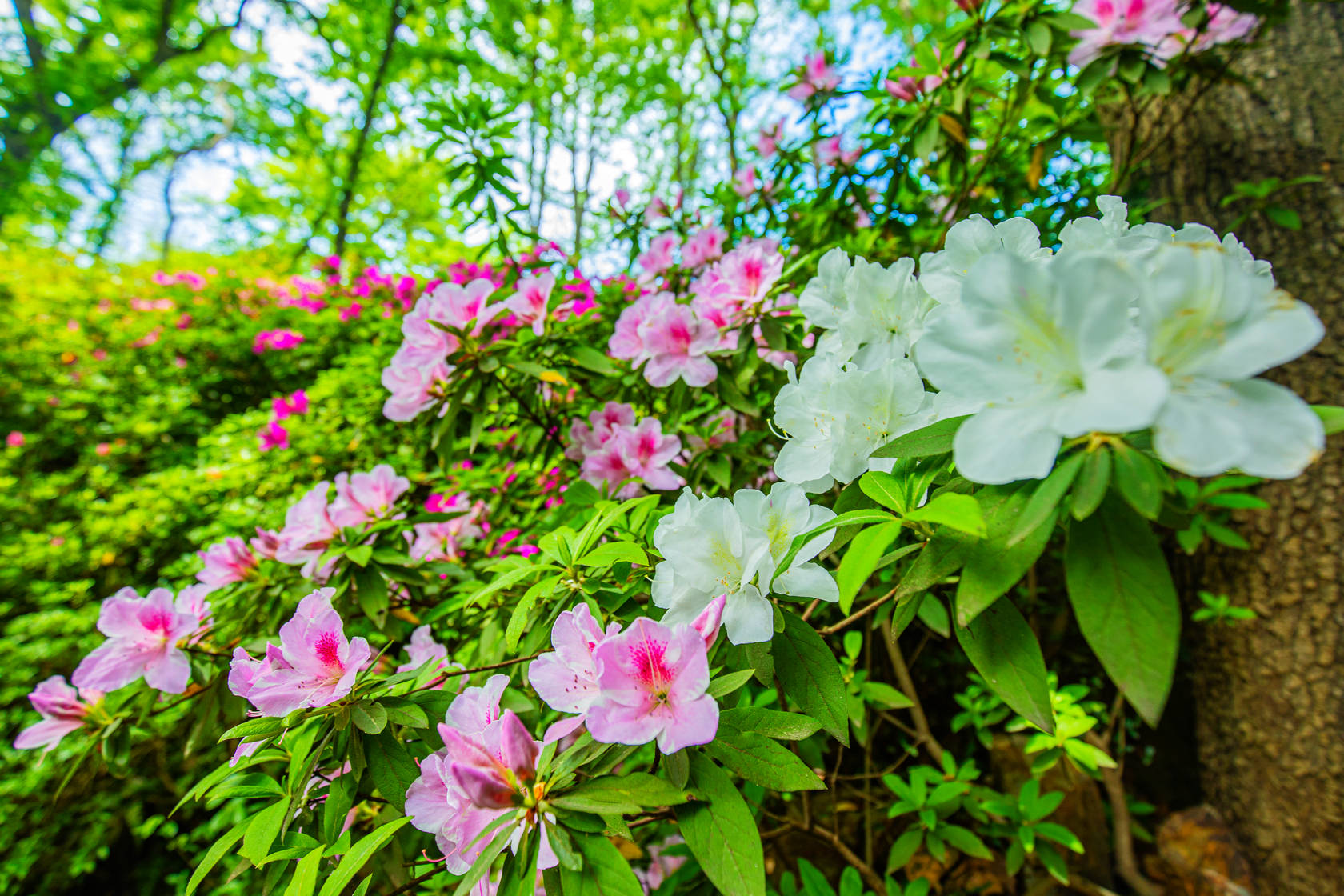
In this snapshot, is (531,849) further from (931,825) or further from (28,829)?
(28,829)

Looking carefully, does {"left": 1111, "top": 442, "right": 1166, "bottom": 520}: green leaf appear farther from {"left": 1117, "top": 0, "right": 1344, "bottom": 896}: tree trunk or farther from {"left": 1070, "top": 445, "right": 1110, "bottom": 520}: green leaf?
{"left": 1117, "top": 0, "right": 1344, "bottom": 896}: tree trunk

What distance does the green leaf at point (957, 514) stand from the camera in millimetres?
456

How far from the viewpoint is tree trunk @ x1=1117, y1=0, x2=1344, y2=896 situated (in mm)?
1706

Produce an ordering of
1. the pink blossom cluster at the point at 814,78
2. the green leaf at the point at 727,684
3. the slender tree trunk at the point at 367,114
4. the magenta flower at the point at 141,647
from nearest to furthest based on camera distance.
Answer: the green leaf at the point at 727,684, the magenta flower at the point at 141,647, the pink blossom cluster at the point at 814,78, the slender tree trunk at the point at 367,114

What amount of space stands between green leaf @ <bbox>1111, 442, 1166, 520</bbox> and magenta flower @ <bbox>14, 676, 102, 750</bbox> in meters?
1.56

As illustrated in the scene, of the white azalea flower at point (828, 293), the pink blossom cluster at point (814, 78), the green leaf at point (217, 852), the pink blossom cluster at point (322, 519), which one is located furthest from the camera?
the pink blossom cluster at point (814, 78)

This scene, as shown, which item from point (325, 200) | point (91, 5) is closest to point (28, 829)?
point (325, 200)

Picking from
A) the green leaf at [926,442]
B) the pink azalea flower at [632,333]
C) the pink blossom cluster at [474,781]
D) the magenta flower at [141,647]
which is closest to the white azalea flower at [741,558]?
the green leaf at [926,442]

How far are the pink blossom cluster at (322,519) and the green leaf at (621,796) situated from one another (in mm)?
793

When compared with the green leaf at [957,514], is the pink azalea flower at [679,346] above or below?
above

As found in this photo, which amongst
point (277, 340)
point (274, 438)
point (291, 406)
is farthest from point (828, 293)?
point (277, 340)

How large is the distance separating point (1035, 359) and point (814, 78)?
2037mm

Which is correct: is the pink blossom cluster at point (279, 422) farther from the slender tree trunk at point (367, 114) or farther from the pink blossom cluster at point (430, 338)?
the slender tree trunk at point (367, 114)

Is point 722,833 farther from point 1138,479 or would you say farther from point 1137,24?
point 1137,24
